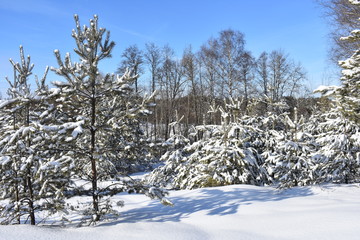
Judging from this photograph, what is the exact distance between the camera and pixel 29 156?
5.38 meters

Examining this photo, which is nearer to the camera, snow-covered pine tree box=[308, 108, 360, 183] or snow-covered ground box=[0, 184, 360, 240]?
snow-covered ground box=[0, 184, 360, 240]

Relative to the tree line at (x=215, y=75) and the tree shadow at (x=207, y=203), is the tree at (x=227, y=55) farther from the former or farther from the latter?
the tree shadow at (x=207, y=203)

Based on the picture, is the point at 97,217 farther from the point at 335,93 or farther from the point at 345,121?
the point at 345,121

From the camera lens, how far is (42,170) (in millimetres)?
5145

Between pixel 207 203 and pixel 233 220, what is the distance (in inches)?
62.3

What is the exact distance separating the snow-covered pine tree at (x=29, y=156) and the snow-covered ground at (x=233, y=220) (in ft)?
2.55

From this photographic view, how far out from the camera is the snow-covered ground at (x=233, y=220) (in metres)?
4.68

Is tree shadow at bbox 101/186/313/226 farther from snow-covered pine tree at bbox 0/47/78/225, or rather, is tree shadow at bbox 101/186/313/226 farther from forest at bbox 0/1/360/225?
snow-covered pine tree at bbox 0/47/78/225

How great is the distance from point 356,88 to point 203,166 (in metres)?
5.99

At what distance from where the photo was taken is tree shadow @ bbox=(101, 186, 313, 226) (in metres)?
6.27

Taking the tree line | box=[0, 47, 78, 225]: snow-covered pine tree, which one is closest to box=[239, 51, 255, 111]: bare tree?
the tree line

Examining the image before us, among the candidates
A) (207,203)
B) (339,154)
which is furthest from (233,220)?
(339,154)

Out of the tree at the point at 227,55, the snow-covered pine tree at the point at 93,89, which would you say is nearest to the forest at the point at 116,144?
the snow-covered pine tree at the point at 93,89

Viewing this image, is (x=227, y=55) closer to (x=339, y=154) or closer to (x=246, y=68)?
(x=246, y=68)
